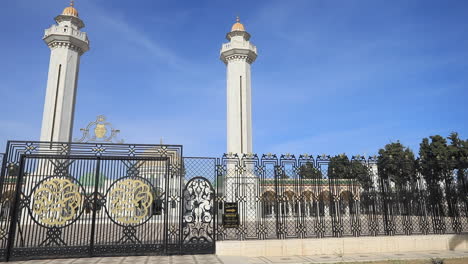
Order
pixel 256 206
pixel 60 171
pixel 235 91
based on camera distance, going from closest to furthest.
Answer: pixel 60 171 < pixel 256 206 < pixel 235 91

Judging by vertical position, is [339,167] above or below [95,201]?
above

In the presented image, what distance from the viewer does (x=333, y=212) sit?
381 inches

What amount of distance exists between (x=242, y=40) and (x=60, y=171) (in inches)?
772

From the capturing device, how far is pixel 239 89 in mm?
24453

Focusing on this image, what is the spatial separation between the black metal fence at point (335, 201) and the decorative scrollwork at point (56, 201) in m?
4.08

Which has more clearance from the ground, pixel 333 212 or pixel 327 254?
pixel 333 212

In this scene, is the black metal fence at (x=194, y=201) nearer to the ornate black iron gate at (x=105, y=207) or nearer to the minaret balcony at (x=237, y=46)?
the ornate black iron gate at (x=105, y=207)

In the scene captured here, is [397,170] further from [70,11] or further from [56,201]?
[70,11]

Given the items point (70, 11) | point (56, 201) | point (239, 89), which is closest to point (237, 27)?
point (239, 89)

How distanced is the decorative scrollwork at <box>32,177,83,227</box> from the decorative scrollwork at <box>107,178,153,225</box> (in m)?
0.95

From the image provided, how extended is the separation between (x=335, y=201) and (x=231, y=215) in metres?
3.35

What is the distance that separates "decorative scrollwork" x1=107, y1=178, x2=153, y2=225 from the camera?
881 cm

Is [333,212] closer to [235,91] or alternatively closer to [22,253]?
[22,253]

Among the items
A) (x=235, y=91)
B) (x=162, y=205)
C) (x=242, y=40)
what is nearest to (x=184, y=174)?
(x=162, y=205)
